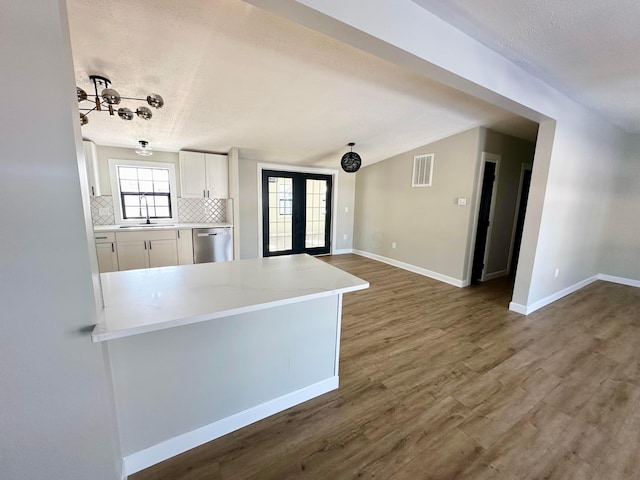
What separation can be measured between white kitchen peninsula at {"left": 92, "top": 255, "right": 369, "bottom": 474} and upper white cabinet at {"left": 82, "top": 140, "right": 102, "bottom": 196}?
310 cm

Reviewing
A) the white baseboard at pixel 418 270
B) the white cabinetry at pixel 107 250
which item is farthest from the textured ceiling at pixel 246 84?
the white baseboard at pixel 418 270

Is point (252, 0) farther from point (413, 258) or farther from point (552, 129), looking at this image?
point (413, 258)

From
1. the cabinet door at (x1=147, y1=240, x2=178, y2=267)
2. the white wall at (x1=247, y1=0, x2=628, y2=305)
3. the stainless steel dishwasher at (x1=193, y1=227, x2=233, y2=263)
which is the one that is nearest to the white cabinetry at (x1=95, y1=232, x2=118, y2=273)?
the cabinet door at (x1=147, y1=240, x2=178, y2=267)

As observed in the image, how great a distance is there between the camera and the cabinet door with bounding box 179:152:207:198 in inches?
170

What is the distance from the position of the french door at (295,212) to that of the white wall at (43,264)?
446 cm

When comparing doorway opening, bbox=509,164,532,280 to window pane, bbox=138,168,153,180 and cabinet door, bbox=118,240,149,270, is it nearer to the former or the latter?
cabinet door, bbox=118,240,149,270

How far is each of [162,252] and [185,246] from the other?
0.34 metres

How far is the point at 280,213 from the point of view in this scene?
5.55 meters

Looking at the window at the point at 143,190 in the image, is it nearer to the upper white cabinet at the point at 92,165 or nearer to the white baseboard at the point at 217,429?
the upper white cabinet at the point at 92,165

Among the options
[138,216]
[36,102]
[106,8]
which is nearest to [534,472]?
[36,102]

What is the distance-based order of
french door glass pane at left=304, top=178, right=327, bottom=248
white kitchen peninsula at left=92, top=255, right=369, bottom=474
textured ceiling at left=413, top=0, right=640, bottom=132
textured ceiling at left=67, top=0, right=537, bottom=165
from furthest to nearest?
french door glass pane at left=304, top=178, right=327, bottom=248
textured ceiling at left=67, top=0, right=537, bottom=165
textured ceiling at left=413, top=0, right=640, bottom=132
white kitchen peninsula at left=92, top=255, right=369, bottom=474

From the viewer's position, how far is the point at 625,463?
4.53 ft

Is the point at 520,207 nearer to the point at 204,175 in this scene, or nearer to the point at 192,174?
the point at 204,175

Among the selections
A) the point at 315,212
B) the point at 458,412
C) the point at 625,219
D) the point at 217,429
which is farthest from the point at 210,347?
the point at 625,219
